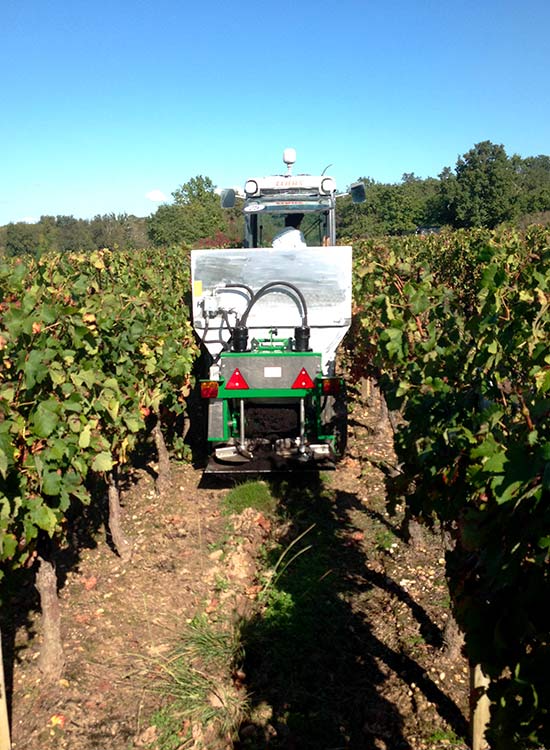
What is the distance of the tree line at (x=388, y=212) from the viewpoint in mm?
49531

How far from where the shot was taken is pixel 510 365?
291 centimetres

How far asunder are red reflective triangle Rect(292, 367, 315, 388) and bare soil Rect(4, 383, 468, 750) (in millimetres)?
1134

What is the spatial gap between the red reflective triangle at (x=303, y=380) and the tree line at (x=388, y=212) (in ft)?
130

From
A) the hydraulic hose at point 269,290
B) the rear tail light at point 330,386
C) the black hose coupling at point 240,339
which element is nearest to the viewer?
the rear tail light at point 330,386

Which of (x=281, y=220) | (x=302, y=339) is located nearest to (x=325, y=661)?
(x=302, y=339)

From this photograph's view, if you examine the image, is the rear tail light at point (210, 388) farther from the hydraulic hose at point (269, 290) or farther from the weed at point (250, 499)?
the weed at point (250, 499)

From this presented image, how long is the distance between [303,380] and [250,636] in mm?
2416

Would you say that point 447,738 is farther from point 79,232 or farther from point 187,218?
point 79,232

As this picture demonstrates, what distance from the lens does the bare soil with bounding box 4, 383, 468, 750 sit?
3.32m

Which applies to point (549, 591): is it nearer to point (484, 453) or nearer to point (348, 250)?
point (484, 453)

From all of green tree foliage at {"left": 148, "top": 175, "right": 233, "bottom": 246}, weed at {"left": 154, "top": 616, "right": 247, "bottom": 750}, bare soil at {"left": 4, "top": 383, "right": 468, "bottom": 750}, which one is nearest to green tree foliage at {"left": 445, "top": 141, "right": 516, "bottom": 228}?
green tree foliage at {"left": 148, "top": 175, "right": 233, "bottom": 246}

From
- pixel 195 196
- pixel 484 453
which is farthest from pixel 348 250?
pixel 195 196

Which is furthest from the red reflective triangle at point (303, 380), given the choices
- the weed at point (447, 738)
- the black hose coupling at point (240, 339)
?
the weed at point (447, 738)

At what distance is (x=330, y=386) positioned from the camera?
18.9ft
